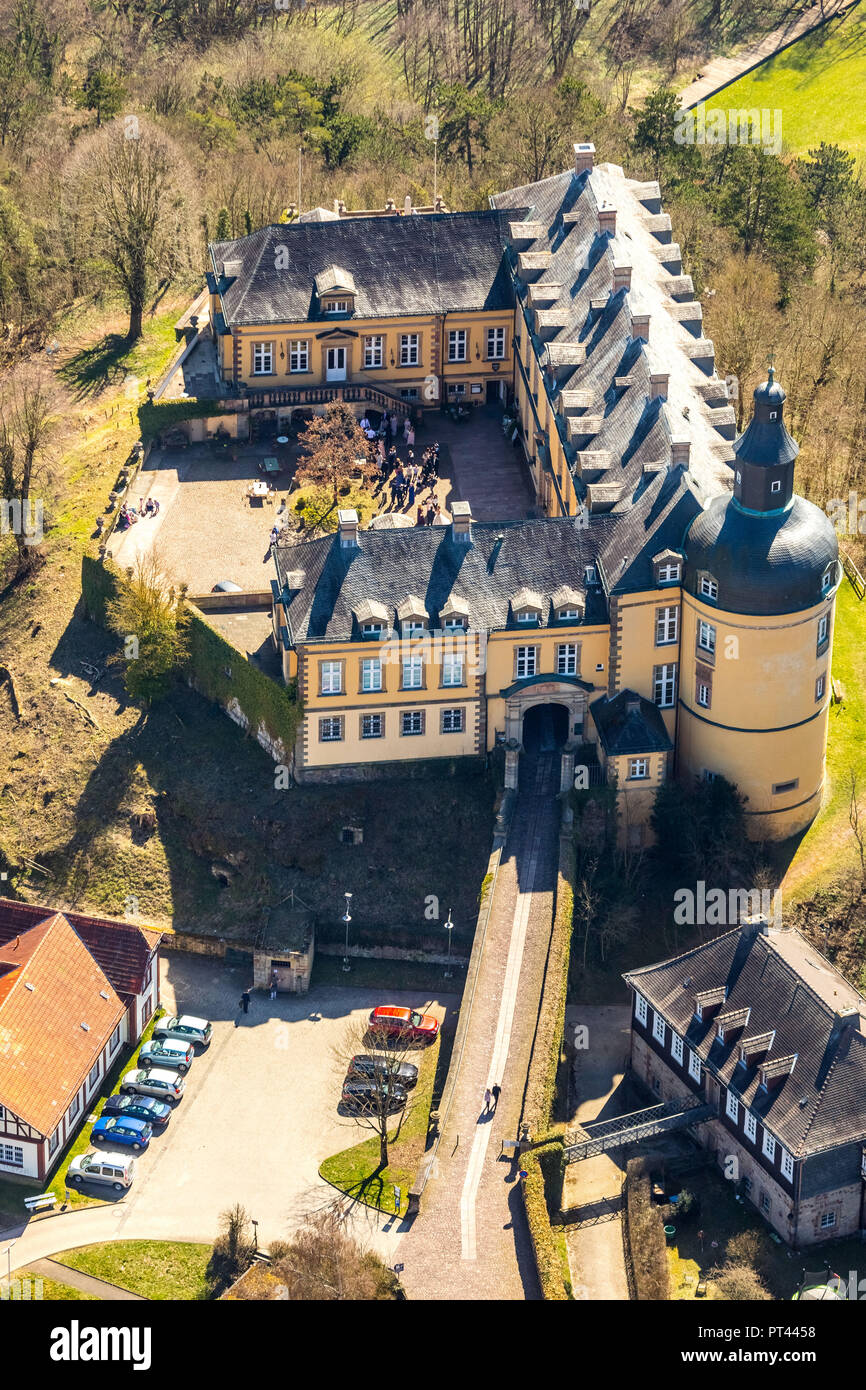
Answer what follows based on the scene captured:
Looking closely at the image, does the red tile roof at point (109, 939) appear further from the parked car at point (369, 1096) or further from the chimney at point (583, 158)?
the chimney at point (583, 158)

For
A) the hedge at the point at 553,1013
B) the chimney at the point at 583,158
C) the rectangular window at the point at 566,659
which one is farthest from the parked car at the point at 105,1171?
the chimney at the point at 583,158

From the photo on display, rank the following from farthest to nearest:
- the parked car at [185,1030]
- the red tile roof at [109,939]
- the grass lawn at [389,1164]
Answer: the parked car at [185,1030] < the red tile roof at [109,939] < the grass lawn at [389,1164]

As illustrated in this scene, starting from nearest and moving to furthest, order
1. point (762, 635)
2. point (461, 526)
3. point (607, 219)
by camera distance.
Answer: point (762, 635), point (461, 526), point (607, 219)

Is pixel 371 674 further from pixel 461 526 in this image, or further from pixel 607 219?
pixel 607 219

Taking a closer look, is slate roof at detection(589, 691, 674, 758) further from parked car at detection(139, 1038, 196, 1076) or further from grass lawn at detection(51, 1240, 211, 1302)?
grass lawn at detection(51, 1240, 211, 1302)

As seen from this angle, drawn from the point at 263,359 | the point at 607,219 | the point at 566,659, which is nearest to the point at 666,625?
the point at 566,659

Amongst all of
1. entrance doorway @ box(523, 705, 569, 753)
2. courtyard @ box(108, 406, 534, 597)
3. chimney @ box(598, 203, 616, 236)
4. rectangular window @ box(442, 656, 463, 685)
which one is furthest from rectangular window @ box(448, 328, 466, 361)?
rectangular window @ box(442, 656, 463, 685)

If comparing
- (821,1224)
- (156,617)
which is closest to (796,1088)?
(821,1224)
